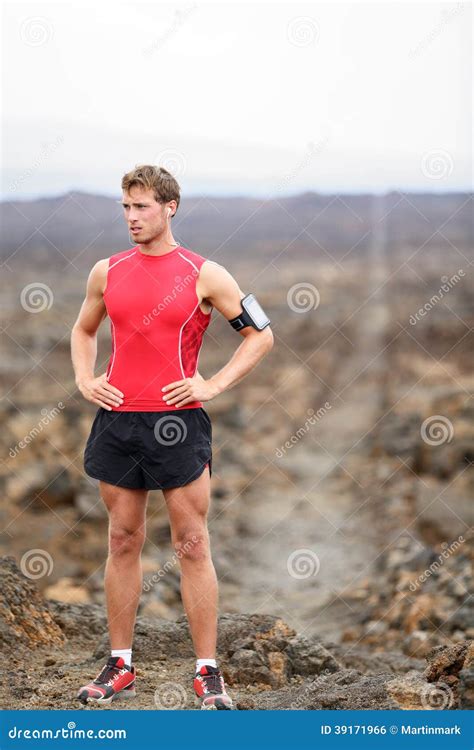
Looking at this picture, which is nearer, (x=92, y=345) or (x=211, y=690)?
(x=211, y=690)

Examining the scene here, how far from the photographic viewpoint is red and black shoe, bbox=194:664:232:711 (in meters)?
5.01

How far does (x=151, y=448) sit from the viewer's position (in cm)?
499

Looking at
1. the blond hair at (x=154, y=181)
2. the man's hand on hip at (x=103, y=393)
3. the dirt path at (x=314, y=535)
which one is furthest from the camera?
the dirt path at (x=314, y=535)

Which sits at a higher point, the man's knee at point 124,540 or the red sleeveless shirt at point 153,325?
the red sleeveless shirt at point 153,325

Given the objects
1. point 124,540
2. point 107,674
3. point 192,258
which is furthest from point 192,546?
point 192,258

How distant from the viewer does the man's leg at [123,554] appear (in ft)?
16.7

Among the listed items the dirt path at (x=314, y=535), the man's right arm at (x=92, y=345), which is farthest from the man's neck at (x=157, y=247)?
the dirt path at (x=314, y=535)

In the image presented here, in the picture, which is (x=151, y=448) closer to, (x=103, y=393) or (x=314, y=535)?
(x=103, y=393)

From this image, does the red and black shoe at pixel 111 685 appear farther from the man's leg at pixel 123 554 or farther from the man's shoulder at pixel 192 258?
the man's shoulder at pixel 192 258

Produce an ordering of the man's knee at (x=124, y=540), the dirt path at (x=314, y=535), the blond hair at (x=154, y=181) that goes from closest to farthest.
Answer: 1. the blond hair at (x=154, y=181)
2. the man's knee at (x=124, y=540)
3. the dirt path at (x=314, y=535)

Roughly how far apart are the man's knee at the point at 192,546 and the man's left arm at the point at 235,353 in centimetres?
55

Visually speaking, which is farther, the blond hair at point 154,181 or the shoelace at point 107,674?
the shoelace at point 107,674

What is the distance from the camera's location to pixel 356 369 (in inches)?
1687

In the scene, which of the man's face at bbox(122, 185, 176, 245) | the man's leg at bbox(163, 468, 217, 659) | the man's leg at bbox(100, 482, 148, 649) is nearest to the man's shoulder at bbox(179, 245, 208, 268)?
the man's face at bbox(122, 185, 176, 245)
